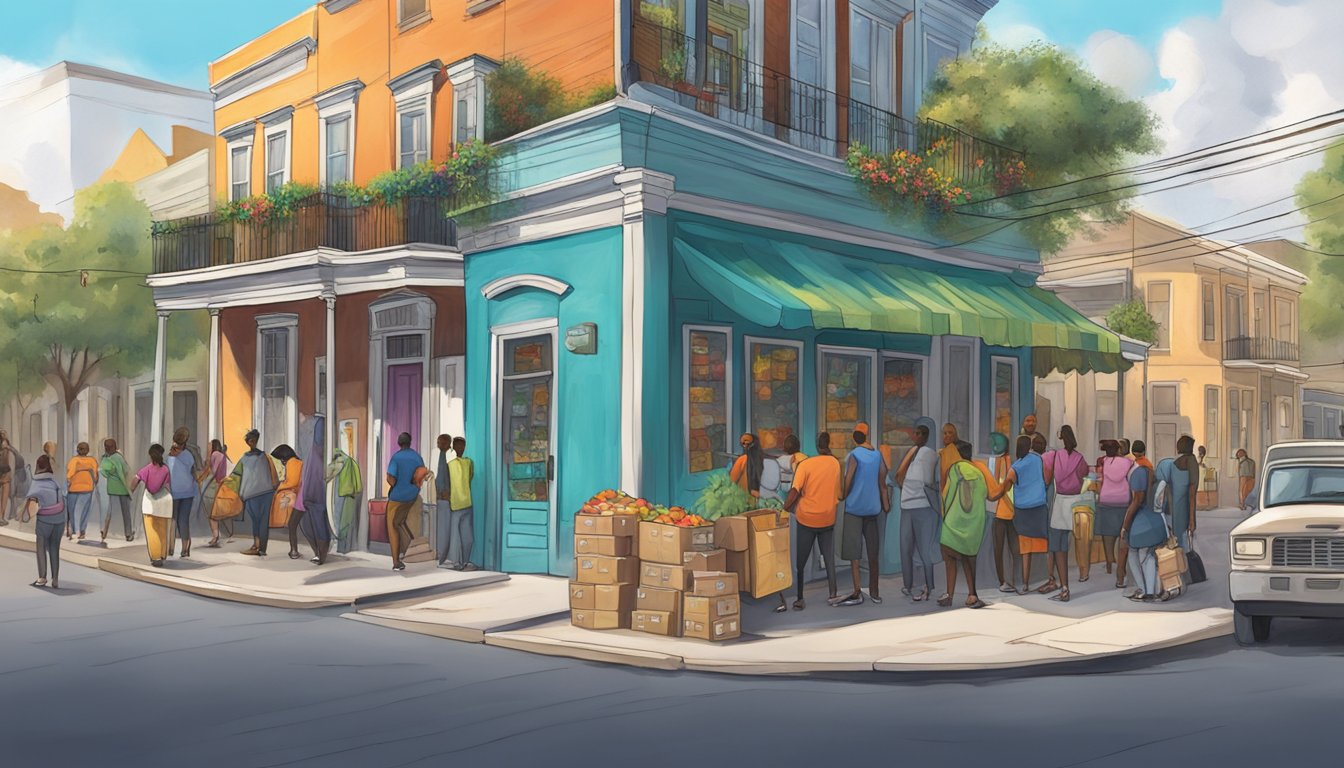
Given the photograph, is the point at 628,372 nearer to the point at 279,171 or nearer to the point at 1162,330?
the point at 279,171

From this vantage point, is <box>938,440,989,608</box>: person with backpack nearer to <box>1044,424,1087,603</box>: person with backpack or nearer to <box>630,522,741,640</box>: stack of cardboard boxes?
<box>1044,424,1087,603</box>: person with backpack

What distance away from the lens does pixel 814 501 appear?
38.5 ft

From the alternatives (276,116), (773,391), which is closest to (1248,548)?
(773,391)

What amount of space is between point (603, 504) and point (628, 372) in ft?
7.64

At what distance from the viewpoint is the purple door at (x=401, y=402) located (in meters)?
17.3

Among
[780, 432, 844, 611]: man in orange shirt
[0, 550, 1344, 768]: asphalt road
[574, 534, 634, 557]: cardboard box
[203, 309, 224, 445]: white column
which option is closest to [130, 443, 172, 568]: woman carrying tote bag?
[0, 550, 1344, 768]: asphalt road

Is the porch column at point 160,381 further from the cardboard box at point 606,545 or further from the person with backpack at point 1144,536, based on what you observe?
the person with backpack at point 1144,536

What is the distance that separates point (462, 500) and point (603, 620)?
4.06 metres

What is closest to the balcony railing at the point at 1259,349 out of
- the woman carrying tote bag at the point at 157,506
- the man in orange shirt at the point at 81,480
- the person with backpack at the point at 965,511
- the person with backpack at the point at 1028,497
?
the person with backpack at the point at 1028,497

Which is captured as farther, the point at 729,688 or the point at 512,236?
the point at 512,236

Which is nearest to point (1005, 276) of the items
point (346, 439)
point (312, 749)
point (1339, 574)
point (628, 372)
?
point (628, 372)

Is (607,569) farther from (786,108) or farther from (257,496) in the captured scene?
→ (786,108)

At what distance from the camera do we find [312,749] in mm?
6508

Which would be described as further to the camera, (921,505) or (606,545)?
(921,505)
